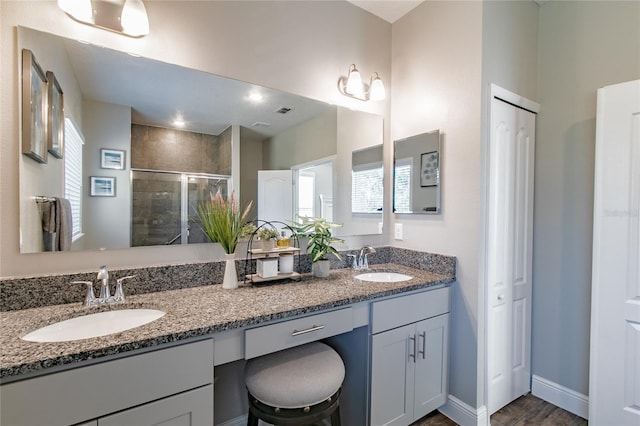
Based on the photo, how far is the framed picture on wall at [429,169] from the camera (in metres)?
1.95

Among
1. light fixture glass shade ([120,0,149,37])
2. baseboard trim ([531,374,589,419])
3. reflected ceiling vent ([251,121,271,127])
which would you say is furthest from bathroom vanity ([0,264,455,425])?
light fixture glass shade ([120,0,149,37])

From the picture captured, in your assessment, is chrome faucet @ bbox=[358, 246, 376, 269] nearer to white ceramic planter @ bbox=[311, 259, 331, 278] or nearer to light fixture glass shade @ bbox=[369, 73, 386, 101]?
white ceramic planter @ bbox=[311, 259, 331, 278]

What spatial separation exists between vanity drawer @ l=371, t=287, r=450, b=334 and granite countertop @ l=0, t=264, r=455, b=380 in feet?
0.17

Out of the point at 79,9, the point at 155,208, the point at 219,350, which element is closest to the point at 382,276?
the point at 219,350

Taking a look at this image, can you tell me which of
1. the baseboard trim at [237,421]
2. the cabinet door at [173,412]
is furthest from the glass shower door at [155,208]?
the baseboard trim at [237,421]

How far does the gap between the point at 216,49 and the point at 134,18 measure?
38cm

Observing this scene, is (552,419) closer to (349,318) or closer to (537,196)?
(537,196)

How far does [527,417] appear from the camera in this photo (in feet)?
6.15

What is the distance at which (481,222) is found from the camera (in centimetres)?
173

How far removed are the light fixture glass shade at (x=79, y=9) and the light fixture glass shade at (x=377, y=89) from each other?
1586 mm

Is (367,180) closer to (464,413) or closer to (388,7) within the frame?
(388,7)

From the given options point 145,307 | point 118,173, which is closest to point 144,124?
point 118,173

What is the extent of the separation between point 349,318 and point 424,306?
1.77ft

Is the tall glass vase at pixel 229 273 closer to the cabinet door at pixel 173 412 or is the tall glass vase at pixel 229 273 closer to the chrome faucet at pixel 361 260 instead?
the cabinet door at pixel 173 412
